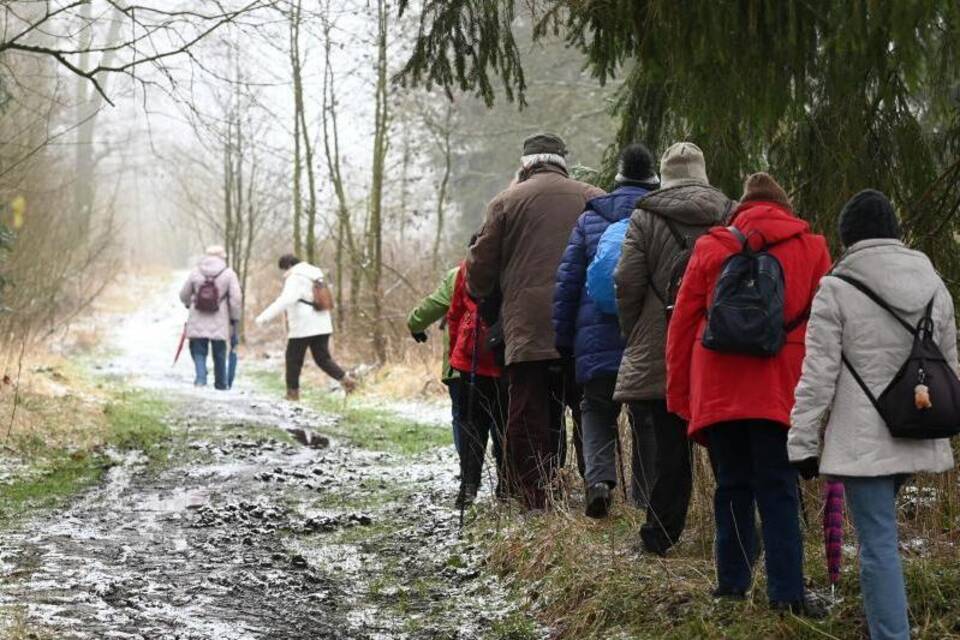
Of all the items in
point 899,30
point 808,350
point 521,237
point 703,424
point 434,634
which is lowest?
point 434,634

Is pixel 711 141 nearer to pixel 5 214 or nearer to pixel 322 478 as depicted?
pixel 322 478

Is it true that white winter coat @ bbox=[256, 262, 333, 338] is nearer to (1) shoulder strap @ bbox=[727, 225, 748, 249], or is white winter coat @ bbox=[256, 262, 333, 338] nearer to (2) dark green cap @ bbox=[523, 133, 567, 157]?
(2) dark green cap @ bbox=[523, 133, 567, 157]

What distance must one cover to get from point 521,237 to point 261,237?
25.3 m

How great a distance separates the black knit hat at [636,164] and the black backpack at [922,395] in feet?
8.24

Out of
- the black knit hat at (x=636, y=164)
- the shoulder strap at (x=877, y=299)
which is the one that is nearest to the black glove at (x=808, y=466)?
the shoulder strap at (x=877, y=299)

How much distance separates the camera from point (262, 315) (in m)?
15.4

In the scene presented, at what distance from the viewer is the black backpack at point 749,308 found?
4.46 meters

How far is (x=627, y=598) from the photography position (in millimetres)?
4883

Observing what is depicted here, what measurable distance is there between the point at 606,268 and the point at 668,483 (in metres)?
1.19

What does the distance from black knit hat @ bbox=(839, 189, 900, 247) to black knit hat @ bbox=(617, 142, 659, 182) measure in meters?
2.20

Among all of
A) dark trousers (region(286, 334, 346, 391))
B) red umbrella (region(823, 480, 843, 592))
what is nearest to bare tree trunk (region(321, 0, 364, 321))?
dark trousers (region(286, 334, 346, 391))

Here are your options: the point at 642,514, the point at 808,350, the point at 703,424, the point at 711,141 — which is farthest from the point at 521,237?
the point at 808,350

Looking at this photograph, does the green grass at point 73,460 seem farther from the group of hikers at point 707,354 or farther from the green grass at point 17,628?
the group of hikers at point 707,354

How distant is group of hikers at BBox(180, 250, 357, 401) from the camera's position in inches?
625
